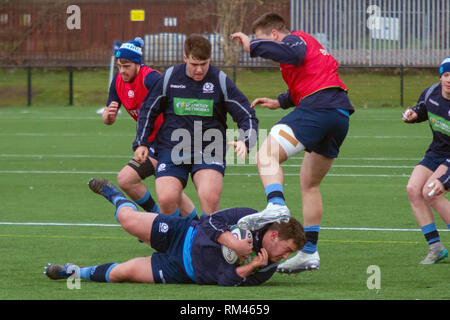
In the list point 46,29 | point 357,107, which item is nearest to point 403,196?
point 357,107

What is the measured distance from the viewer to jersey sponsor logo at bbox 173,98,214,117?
8820 millimetres

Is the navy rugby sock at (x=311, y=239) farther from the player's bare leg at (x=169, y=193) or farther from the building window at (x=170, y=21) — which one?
the building window at (x=170, y=21)

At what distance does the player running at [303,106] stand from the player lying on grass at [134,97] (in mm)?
1815

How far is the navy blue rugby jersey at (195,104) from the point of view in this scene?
8805 mm

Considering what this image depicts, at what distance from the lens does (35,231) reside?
10.4 m

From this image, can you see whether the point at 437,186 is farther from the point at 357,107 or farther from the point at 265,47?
the point at 357,107

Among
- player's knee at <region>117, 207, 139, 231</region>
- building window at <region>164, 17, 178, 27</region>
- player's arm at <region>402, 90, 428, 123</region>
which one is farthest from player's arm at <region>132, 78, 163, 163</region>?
building window at <region>164, 17, 178, 27</region>

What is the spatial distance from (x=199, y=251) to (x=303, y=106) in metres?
1.64

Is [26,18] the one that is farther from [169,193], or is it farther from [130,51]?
[169,193]

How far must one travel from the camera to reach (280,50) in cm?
775

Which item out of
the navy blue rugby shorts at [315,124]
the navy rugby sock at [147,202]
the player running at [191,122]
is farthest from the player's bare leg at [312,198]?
the navy rugby sock at [147,202]

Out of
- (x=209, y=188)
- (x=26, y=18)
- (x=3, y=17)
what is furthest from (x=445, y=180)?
(x=3, y=17)

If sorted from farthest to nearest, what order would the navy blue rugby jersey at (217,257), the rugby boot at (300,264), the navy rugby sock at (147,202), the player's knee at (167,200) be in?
the navy rugby sock at (147,202), the player's knee at (167,200), the rugby boot at (300,264), the navy blue rugby jersey at (217,257)

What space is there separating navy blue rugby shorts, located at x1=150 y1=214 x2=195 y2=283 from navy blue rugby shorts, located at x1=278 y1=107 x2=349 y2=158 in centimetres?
119
